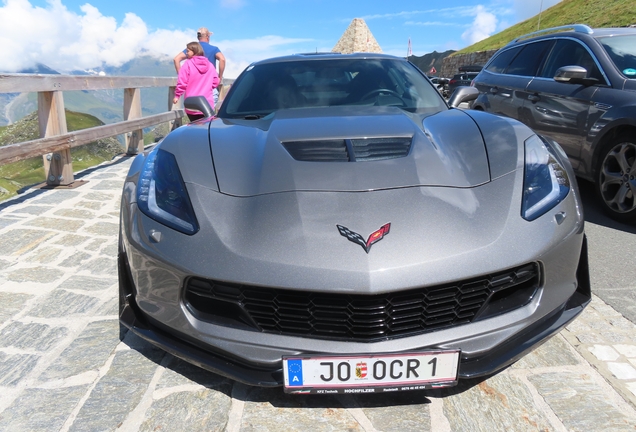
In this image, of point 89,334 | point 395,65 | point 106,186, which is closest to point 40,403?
point 89,334

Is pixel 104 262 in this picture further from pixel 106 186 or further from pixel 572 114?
pixel 572 114

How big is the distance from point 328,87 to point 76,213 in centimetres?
267

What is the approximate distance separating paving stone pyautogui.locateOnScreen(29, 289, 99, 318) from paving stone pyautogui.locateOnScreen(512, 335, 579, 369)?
2.20 metres

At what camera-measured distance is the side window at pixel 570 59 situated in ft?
14.2

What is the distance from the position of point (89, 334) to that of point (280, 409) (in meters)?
1.13

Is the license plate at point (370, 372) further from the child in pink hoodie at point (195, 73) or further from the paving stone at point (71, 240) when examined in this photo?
the child in pink hoodie at point (195, 73)

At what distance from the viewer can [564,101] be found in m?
4.43

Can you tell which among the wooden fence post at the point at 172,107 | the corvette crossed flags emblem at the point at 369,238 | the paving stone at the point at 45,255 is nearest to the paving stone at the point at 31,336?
the paving stone at the point at 45,255

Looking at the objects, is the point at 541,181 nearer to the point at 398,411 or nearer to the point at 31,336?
the point at 398,411

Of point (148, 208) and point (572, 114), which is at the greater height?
point (572, 114)

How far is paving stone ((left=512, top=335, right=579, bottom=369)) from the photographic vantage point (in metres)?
2.12

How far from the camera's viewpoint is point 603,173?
13.1ft

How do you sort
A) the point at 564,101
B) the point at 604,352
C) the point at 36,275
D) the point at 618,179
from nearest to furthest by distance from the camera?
1. the point at 604,352
2. the point at 36,275
3. the point at 618,179
4. the point at 564,101

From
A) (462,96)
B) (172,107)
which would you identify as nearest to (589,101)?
(462,96)
